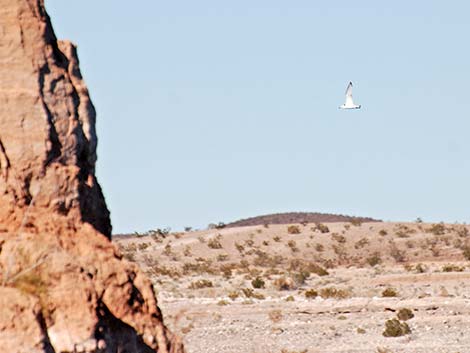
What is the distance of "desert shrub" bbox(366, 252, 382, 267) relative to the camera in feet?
200

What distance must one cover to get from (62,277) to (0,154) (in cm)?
99

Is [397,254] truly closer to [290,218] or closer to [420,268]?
[420,268]

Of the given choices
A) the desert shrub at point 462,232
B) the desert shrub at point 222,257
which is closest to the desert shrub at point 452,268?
the desert shrub at point 222,257

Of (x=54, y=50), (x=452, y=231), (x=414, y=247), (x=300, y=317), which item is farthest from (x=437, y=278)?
(x=54, y=50)

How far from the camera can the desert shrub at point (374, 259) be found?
61.0 metres

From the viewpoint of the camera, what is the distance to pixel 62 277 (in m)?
9.92

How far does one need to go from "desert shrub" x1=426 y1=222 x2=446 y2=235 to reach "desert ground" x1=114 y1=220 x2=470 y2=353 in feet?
0.14

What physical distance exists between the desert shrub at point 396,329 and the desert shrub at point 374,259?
81.7 feet

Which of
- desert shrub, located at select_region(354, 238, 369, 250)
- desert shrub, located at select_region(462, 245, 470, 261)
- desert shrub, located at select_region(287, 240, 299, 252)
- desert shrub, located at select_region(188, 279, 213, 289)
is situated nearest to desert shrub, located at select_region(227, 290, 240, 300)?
desert shrub, located at select_region(188, 279, 213, 289)

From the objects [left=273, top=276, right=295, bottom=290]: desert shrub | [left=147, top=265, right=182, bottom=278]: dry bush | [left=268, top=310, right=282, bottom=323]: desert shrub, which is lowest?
[left=268, top=310, right=282, bottom=323]: desert shrub

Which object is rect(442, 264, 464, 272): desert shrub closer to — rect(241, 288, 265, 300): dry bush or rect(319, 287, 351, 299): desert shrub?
rect(319, 287, 351, 299): desert shrub

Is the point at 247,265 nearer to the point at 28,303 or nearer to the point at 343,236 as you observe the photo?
the point at 343,236

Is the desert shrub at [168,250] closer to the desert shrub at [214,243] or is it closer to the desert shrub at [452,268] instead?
the desert shrub at [214,243]

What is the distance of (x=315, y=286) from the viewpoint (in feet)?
164
